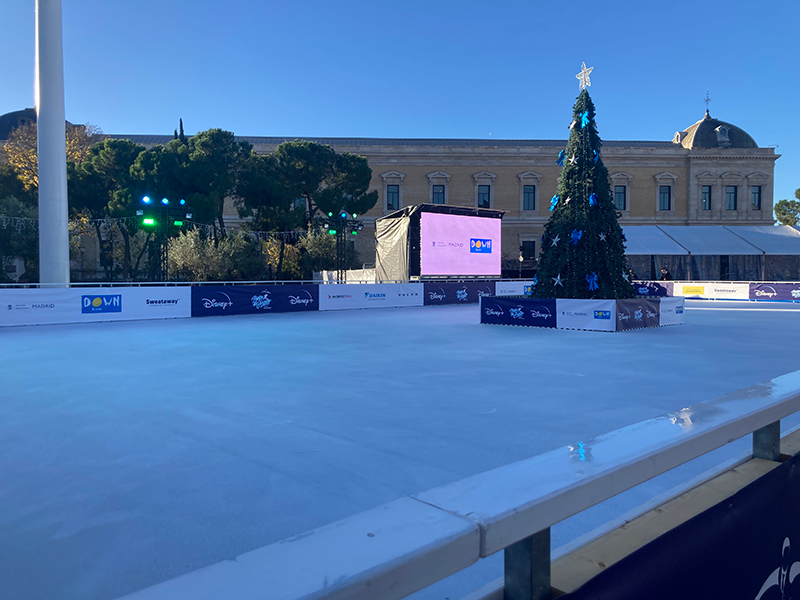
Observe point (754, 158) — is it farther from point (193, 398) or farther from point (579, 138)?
point (193, 398)

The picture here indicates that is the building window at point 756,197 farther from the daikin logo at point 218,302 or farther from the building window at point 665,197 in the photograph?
the daikin logo at point 218,302

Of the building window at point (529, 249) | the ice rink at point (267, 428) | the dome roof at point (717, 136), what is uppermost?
the dome roof at point (717, 136)

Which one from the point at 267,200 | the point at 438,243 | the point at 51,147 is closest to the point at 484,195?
the point at 267,200

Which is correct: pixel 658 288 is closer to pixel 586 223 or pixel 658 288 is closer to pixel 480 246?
pixel 480 246

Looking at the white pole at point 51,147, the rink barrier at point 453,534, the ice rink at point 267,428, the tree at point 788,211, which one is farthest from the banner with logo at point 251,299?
the tree at point 788,211

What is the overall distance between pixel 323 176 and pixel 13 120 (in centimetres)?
3706

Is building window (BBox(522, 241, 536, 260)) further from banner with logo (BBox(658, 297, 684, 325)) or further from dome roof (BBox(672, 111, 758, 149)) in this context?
banner with logo (BBox(658, 297, 684, 325))

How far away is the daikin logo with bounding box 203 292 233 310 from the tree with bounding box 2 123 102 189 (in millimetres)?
29735

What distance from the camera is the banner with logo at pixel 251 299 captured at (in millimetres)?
22675

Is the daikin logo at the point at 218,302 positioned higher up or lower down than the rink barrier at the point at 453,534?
lower down

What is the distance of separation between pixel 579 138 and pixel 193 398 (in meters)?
14.7

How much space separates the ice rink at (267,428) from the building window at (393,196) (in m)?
45.4

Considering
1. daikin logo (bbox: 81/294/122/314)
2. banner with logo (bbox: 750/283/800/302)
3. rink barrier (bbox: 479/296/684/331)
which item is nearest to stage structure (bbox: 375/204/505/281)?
rink barrier (bbox: 479/296/684/331)

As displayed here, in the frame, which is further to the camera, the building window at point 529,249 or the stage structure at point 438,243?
the building window at point 529,249
